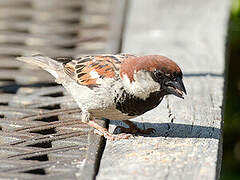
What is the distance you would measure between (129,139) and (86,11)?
3.05 metres

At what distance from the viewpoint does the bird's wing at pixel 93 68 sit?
3596mm

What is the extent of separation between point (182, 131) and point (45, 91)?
1251mm

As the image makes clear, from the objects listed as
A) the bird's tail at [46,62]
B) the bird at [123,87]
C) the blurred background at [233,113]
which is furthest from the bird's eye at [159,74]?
the blurred background at [233,113]

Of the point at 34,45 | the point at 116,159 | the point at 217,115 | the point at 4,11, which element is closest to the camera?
the point at 116,159

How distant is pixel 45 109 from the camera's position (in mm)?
3986

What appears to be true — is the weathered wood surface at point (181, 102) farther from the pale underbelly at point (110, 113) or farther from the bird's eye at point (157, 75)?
the bird's eye at point (157, 75)

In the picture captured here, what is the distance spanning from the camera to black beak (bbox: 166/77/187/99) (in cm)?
331

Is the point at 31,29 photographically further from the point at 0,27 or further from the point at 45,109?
the point at 45,109

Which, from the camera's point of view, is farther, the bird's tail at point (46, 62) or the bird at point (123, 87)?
the bird's tail at point (46, 62)

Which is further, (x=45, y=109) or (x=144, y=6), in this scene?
(x=144, y=6)

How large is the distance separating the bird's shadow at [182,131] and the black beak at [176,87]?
24 cm

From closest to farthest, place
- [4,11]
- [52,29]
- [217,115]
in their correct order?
[217,115], [52,29], [4,11]

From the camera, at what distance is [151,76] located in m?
3.34

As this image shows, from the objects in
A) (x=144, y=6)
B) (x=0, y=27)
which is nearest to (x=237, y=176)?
(x=144, y=6)
